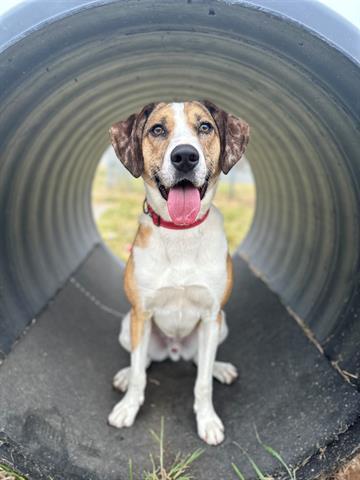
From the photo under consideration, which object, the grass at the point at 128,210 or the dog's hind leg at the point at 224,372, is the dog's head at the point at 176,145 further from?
the grass at the point at 128,210

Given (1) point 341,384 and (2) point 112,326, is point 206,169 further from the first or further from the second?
(2) point 112,326

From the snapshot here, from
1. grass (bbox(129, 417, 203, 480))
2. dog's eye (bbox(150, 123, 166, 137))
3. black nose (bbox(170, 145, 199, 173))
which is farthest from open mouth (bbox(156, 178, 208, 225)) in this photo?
grass (bbox(129, 417, 203, 480))

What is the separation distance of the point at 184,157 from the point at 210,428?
5.47 ft

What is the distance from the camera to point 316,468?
274 centimetres

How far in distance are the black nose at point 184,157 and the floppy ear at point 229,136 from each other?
0.35 metres

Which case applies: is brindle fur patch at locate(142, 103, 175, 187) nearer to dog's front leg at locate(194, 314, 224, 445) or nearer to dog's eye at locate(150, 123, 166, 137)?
dog's eye at locate(150, 123, 166, 137)

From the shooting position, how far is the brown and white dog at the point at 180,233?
284cm

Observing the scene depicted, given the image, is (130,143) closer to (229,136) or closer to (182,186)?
(182,186)

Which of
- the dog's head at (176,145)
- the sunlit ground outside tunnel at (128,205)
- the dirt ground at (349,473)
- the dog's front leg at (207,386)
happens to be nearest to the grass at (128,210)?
the sunlit ground outside tunnel at (128,205)

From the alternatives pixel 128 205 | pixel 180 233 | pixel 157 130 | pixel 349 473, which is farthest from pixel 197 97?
pixel 128 205

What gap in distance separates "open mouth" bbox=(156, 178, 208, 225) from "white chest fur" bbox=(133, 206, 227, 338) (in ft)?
0.78

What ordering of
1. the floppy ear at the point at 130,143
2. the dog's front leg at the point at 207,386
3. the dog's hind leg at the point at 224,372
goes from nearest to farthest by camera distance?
1. the floppy ear at the point at 130,143
2. the dog's front leg at the point at 207,386
3. the dog's hind leg at the point at 224,372

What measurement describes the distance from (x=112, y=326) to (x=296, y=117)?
7.92 feet

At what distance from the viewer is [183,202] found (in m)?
2.85
